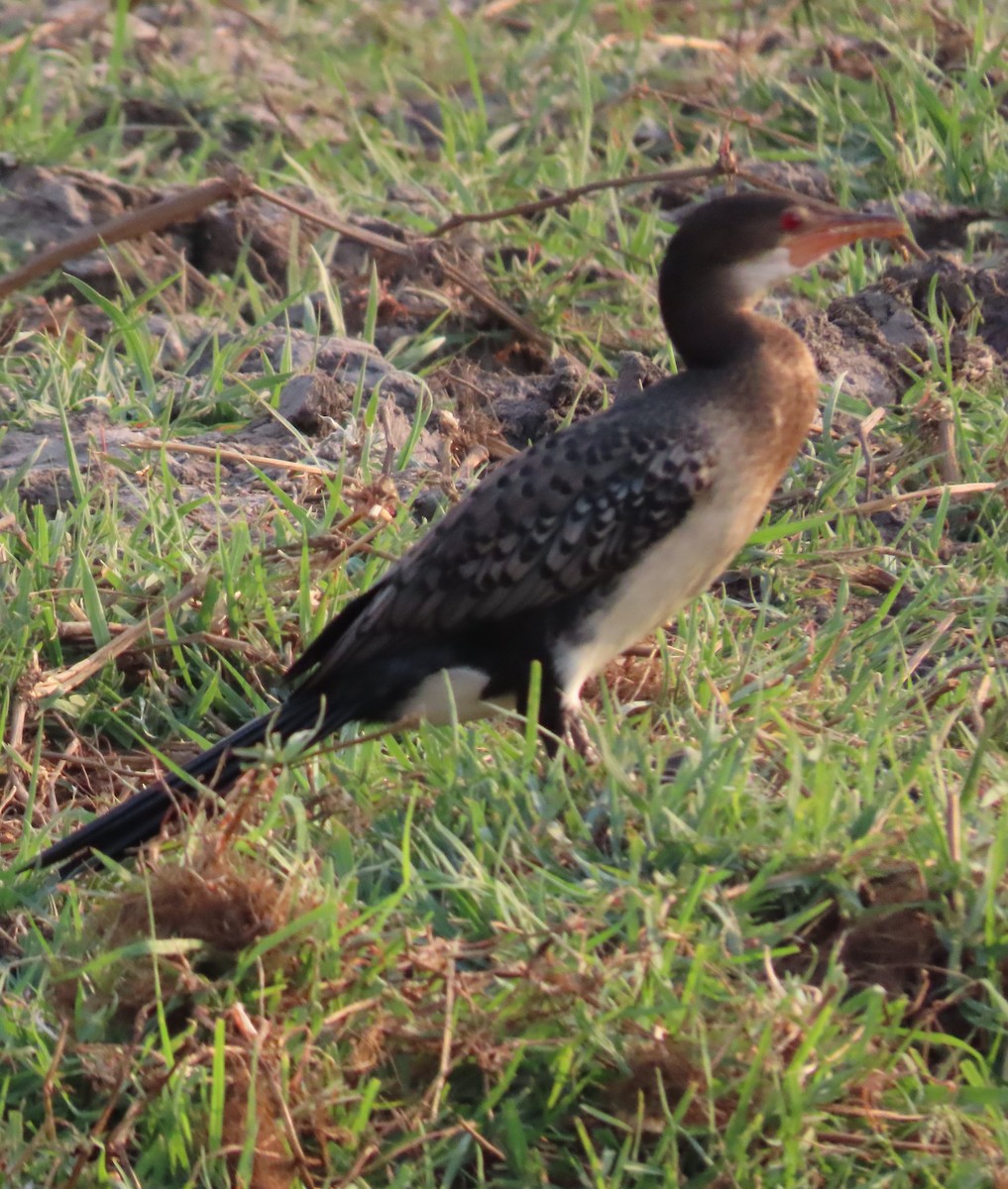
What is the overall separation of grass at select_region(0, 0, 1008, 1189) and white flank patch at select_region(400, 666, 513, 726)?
55 mm

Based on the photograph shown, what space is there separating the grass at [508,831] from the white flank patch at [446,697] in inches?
2.2

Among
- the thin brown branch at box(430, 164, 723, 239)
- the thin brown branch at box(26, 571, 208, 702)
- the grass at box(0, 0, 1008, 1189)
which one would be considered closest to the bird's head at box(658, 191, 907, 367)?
the grass at box(0, 0, 1008, 1189)

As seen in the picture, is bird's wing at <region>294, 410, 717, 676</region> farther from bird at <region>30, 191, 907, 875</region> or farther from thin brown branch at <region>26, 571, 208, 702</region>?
thin brown branch at <region>26, 571, 208, 702</region>

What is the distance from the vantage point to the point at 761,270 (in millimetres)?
4227

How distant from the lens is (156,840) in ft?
11.0

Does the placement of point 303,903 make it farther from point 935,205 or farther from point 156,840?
point 935,205

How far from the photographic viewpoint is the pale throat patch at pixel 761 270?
420 cm

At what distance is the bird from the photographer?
3.85 metres

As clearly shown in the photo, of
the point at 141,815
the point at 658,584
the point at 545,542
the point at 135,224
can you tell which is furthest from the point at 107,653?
the point at 135,224

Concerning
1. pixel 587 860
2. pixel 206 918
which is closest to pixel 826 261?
pixel 587 860

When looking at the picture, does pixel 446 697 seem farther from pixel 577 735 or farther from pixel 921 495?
pixel 921 495

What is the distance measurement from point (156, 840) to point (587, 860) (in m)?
0.70

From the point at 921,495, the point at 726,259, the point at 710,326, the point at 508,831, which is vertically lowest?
the point at 921,495

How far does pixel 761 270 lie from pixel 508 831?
1.48m
